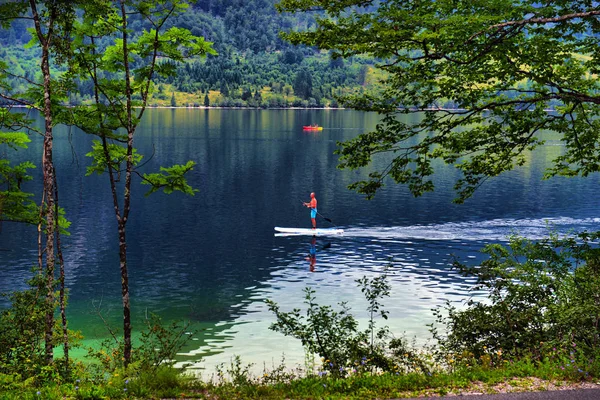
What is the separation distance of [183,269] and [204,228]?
46.0 feet

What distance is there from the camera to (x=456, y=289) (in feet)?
121

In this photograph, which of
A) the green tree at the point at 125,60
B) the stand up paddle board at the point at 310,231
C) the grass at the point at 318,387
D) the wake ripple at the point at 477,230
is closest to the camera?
the grass at the point at 318,387

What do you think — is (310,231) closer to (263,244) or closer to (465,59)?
(263,244)

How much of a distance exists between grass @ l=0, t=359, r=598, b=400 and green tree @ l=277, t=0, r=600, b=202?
21.1 feet

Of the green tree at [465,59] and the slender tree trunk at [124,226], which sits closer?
the green tree at [465,59]

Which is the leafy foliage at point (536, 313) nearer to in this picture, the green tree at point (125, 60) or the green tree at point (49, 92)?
the green tree at point (125, 60)

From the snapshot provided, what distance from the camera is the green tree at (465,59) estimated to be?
13.4 m

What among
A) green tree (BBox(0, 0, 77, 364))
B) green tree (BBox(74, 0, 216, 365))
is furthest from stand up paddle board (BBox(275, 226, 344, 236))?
green tree (BBox(0, 0, 77, 364))

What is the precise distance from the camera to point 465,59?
16.4 meters

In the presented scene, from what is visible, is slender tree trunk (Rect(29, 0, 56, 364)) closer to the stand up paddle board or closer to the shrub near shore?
the shrub near shore

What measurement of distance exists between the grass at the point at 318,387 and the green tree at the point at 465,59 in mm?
6434

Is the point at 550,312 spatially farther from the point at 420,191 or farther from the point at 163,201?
the point at 163,201

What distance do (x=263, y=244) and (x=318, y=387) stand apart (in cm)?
4047

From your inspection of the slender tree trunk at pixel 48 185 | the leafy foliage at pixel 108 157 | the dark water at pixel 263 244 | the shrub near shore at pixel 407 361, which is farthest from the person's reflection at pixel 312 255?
the slender tree trunk at pixel 48 185
